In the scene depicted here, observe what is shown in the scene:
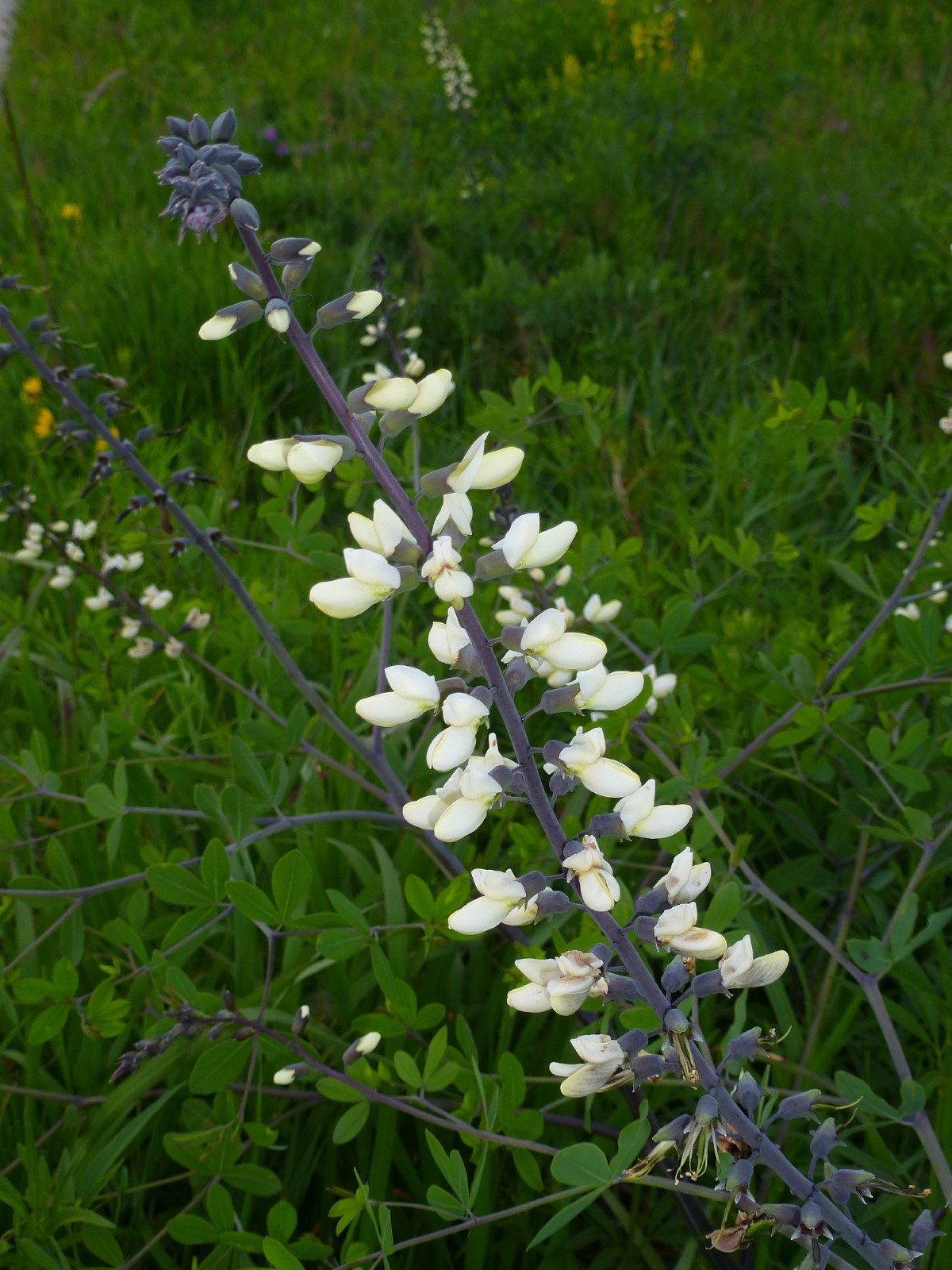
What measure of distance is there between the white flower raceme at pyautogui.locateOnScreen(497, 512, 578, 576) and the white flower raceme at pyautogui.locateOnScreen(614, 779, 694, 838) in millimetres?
246

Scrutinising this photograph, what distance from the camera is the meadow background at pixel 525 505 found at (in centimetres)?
176

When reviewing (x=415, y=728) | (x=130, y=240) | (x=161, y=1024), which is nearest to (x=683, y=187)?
(x=130, y=240)

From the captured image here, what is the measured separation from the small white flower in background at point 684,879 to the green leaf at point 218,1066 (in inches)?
31.3

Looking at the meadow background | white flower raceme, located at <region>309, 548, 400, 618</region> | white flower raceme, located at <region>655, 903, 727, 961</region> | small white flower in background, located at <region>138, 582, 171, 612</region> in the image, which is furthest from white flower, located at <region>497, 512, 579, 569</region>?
small white flower in background, located at <region>138, 582, 171, 612</region>

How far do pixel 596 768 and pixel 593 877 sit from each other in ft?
0.34

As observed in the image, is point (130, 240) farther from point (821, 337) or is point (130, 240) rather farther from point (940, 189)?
point (940, 189)

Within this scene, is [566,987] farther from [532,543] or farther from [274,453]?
[274,453]

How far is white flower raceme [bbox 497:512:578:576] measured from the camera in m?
1.02

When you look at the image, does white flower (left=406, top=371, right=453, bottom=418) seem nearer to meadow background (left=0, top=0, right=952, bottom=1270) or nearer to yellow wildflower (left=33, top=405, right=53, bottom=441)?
meadow background (left=0, top=0, right=952, bottom=1270)

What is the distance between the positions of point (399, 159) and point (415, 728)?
3789 millimetres

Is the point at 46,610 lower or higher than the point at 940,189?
lower

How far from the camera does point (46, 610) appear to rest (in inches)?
123

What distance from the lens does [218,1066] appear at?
1509 mm

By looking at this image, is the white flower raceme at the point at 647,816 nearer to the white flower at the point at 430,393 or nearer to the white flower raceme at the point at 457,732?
the white flower raceme at the point at 457,732
